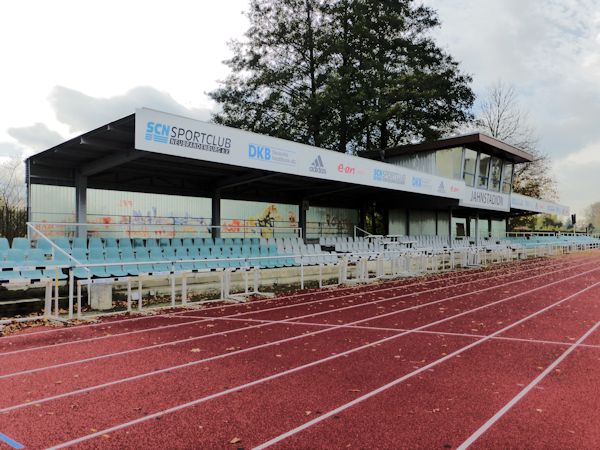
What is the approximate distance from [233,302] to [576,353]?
7347mm

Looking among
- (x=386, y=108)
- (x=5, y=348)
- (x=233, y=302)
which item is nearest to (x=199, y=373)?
(x=5, y=348)

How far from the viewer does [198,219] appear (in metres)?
16.9

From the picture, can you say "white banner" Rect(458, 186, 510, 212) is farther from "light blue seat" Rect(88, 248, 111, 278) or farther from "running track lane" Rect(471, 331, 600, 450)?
"running track lane" Rect(471, 331, 600, 450)

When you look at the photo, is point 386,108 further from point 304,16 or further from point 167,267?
point 167,267

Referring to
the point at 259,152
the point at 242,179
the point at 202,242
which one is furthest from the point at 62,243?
the point at 242,179

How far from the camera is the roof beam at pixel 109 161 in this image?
11.6m

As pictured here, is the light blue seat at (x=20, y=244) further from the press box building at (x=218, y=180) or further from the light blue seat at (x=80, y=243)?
the press box building at (x=218, y=180)

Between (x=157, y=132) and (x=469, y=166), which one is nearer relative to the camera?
(x=157, y=132)

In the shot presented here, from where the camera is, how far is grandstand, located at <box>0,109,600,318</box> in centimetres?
1034

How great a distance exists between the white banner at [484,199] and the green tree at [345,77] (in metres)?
5.84

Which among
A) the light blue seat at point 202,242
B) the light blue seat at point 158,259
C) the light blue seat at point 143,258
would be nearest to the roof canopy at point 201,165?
the light blue seat at point 202,242

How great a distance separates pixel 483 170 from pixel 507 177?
167 inches

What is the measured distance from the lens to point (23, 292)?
9781 mm

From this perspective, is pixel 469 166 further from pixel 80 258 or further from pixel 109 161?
pixel 80 258
